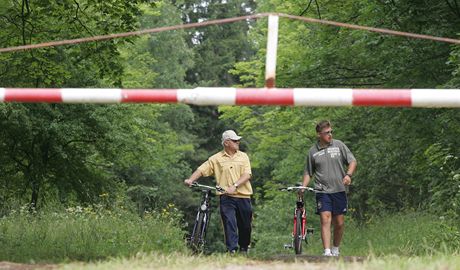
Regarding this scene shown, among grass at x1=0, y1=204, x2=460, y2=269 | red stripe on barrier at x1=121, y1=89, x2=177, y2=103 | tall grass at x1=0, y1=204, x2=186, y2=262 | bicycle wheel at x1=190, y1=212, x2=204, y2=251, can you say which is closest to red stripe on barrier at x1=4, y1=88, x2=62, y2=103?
red stripe on barrier at x1=121, y1=89, x2=177, y2=103

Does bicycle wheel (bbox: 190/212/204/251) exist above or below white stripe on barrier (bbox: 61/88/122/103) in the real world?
below

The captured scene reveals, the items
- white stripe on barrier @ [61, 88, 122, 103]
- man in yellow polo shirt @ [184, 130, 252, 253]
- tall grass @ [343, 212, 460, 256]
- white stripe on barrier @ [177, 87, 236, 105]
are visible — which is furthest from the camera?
tall grass @ [343, 212, 460, 256]

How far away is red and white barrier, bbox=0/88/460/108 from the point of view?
7316 mm

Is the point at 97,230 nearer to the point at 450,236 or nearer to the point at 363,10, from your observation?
the point at 450,236

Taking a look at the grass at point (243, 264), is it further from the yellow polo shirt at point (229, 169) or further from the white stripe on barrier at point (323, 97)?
the yellow polo shirt at point (229, 169)

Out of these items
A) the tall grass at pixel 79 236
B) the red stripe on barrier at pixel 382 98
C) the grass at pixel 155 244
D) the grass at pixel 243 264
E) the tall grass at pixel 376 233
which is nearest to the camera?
the grass at pixel 243 264

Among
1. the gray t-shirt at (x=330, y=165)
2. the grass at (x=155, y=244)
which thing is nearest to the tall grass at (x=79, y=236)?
the grass at (x=155, y=244)

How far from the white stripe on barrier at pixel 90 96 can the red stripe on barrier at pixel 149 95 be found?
0.22 ft

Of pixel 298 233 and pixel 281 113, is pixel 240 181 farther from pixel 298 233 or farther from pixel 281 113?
pixel 281 113

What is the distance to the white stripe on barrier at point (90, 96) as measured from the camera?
7.53 metres

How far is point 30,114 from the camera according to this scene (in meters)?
22.9

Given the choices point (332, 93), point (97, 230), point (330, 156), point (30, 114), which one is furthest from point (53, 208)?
point (332, 93)

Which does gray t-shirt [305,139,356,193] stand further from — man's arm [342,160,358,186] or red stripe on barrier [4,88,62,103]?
red stripe on barrier [4,88,62,103]

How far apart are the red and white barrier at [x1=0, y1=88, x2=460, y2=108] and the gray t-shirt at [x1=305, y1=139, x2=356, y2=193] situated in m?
4.79
